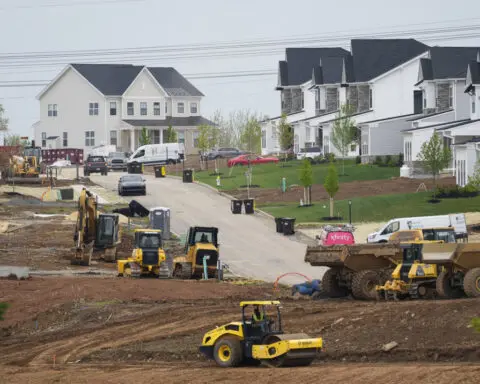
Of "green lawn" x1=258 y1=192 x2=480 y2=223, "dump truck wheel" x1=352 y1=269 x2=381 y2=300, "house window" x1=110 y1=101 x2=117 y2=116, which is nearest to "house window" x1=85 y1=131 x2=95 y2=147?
"house window" x1=110 y1=101 x2=117 y2=116

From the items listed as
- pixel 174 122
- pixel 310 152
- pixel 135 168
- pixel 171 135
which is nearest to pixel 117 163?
pixel 135 168

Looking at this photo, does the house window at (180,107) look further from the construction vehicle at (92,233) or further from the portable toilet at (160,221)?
the construction vehicle at (92,233)

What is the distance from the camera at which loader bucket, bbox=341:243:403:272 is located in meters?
35.4

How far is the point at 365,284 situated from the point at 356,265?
1.08 metres

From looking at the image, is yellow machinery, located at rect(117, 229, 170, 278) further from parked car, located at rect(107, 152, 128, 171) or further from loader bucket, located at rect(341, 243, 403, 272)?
parked car, located at rect(107, 152, 128, 171)

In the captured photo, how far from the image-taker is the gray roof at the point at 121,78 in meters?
128

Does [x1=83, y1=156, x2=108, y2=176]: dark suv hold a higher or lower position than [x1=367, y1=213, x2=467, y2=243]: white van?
higher

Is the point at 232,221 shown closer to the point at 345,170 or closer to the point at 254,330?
the point at 345,170

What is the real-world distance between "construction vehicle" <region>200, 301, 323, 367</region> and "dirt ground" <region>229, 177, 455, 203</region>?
47211 mm

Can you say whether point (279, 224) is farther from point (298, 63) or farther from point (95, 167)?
point (298, 63)

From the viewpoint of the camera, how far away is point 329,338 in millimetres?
27953

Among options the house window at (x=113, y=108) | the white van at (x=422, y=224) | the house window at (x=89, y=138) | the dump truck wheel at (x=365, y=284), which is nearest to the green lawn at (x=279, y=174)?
the white van at (x=422, y=224)

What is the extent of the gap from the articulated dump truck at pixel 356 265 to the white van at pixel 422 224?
16.2m

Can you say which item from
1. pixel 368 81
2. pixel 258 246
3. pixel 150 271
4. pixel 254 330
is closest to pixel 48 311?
pixel 150 271
